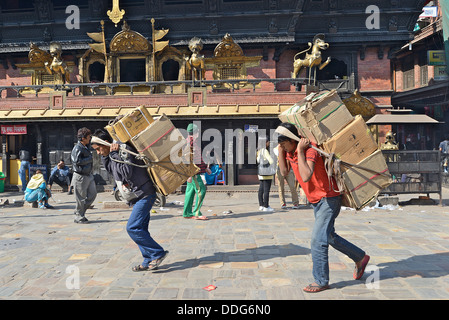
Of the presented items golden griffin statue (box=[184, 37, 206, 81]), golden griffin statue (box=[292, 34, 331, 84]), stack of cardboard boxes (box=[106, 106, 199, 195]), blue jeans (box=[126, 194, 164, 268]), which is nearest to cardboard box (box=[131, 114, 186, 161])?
stack of cardboard boxes (box=[106, 106, 199, 195])

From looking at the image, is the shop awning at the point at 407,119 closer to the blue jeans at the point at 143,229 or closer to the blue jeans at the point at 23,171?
the blue jeans at the point at 143,229

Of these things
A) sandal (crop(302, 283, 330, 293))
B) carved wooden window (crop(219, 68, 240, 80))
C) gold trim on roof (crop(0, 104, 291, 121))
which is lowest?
sandal (crop(302, 283, 330, 293))

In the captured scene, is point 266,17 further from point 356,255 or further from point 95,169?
point 356,255

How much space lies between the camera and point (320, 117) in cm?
375

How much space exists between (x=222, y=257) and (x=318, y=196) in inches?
Result: 78.7

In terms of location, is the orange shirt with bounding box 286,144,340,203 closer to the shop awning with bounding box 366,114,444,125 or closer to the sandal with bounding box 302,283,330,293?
the sandal with bounding box 302,283,330,293

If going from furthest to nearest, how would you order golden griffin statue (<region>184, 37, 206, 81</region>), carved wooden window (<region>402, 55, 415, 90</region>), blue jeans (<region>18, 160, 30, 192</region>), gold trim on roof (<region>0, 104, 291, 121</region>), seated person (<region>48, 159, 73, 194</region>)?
carved wooden window (<region>402, 55, 415, 90</region>) < golden griffin statue (<region>184, 37, 206, 81</region>) < seated person (<region>48, 159, 73, 194</region>) < blue jeans (<region>18, 160, 30, 192</region>) < gold trim on roof (<region>0, 104, 291, 121</region>)

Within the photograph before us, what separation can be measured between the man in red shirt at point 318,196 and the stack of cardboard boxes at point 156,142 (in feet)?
5.19

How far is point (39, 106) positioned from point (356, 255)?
1485cm

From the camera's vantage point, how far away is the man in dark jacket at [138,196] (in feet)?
14.7

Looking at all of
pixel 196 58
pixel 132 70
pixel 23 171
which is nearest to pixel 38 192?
pixel 23 171

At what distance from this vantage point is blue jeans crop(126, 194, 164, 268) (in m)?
4.46

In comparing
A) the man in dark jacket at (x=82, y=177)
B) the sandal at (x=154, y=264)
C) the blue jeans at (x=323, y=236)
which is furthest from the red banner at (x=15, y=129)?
the blue jeans at (x=323, y=236)
